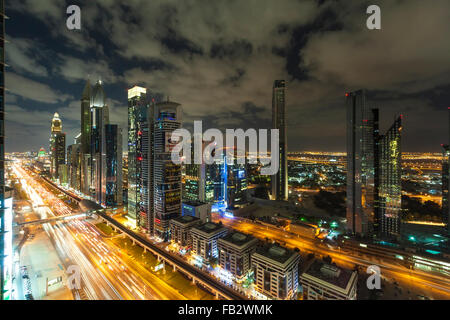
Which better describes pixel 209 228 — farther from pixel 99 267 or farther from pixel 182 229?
pixel 99 267

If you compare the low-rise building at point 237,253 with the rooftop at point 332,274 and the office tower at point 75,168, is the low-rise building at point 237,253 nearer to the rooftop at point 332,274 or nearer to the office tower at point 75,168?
the rooftop at point 332,274

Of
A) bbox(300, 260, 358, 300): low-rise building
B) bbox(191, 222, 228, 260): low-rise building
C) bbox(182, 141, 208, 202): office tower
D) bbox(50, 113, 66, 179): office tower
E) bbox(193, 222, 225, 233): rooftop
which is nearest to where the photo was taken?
bbox(300, 260, 358, 300): low-rise building

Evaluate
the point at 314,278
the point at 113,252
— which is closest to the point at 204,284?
the point at 314,278

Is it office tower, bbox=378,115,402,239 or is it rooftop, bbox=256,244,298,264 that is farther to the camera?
office tower, bbox=378,115,402,239

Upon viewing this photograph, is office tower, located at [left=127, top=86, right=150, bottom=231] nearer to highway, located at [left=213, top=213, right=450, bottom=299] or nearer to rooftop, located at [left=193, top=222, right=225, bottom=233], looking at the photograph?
rooftop, located at [left=193, top=222, right=225, bottom=233]

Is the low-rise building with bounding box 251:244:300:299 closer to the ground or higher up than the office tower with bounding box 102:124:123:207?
closer to the ground

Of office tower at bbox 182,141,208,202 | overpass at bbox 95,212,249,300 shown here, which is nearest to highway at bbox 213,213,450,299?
overpass at bbox 95,212,249,300

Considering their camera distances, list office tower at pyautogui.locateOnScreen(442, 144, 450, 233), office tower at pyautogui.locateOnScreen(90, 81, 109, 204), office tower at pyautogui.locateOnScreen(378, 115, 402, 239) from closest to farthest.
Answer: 1. office tower at pyautogui.locateOnScreen(442, 144, 450, 233)
2. office tower at pyautogui.locateOnScreen(378, 115, 402, 239)
3. office tower at pyautogui.locateOnScreen(90, 81, 109, 204)
